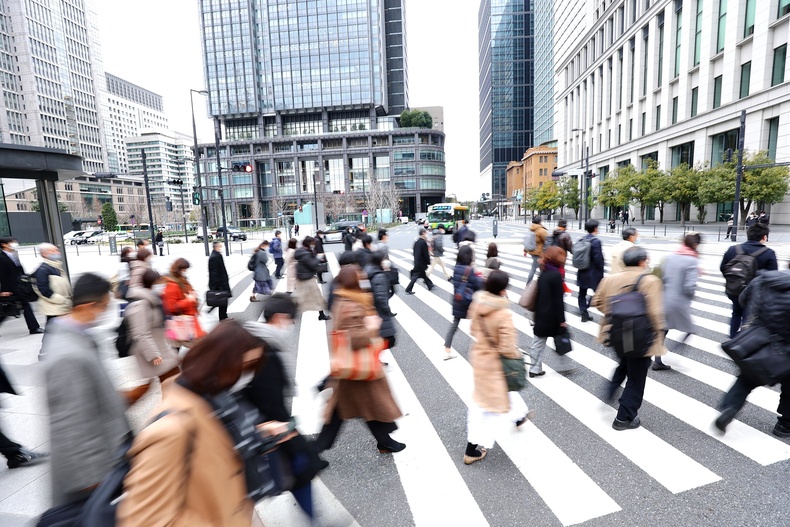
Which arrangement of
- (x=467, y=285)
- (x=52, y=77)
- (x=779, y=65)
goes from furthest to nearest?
(x=52, y=77) → (x=779, y=65) → (x=467, y=285)

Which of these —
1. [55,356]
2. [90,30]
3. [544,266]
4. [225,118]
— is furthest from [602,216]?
[90,30]

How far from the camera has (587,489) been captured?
3338 mm

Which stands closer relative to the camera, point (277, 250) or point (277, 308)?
point (277, 308)

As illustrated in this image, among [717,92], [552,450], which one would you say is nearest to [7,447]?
[552,450]

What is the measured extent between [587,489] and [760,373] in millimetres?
1890

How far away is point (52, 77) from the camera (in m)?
105

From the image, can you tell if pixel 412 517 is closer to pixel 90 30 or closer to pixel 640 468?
pixel 640 468

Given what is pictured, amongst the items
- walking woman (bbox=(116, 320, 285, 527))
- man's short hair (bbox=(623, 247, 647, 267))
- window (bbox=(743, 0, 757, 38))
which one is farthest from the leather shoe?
window (bbox=(743, 0, 757, 38))

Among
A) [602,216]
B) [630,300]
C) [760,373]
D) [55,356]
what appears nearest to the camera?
[55,356]

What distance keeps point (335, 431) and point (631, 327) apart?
2921mm

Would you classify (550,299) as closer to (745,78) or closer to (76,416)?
(76,416)

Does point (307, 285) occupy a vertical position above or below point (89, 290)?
below

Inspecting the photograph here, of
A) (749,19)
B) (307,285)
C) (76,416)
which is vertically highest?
(749,19)

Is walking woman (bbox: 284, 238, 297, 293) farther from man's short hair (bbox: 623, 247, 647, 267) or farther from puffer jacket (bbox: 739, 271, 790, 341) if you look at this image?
puffer jacket (bbox: 739, 271, 790, 341)
